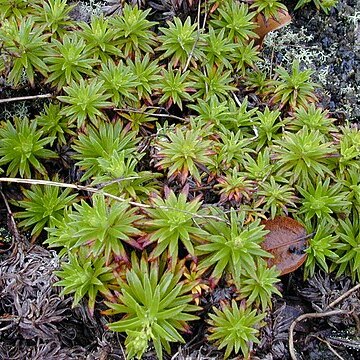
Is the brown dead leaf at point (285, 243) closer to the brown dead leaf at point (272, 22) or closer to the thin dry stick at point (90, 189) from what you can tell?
the thin dry stick at point (90, 189)

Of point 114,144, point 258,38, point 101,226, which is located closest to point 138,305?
point 101,226

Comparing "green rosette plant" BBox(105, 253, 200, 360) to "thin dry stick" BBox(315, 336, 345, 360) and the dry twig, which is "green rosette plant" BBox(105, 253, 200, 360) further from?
"thin dry stick" BBox(315, 336, 345, 360)

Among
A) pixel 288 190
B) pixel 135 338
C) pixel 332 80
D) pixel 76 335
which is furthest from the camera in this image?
pixel 332 80

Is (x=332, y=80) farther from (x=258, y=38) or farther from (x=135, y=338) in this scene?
(x=135, y=338)

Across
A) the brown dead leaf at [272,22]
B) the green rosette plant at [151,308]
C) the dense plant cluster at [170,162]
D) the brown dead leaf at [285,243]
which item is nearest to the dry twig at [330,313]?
the dense plant cluster at [170,162]

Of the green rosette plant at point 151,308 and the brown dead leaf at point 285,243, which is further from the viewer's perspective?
the brown dead leaf at point 285,243

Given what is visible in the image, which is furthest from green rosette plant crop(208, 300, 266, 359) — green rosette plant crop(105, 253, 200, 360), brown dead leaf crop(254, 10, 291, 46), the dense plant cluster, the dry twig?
brown dead leaf crop(254, 10, 291, 46)

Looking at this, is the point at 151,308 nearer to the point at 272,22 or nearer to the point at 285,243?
the point at 285,243
